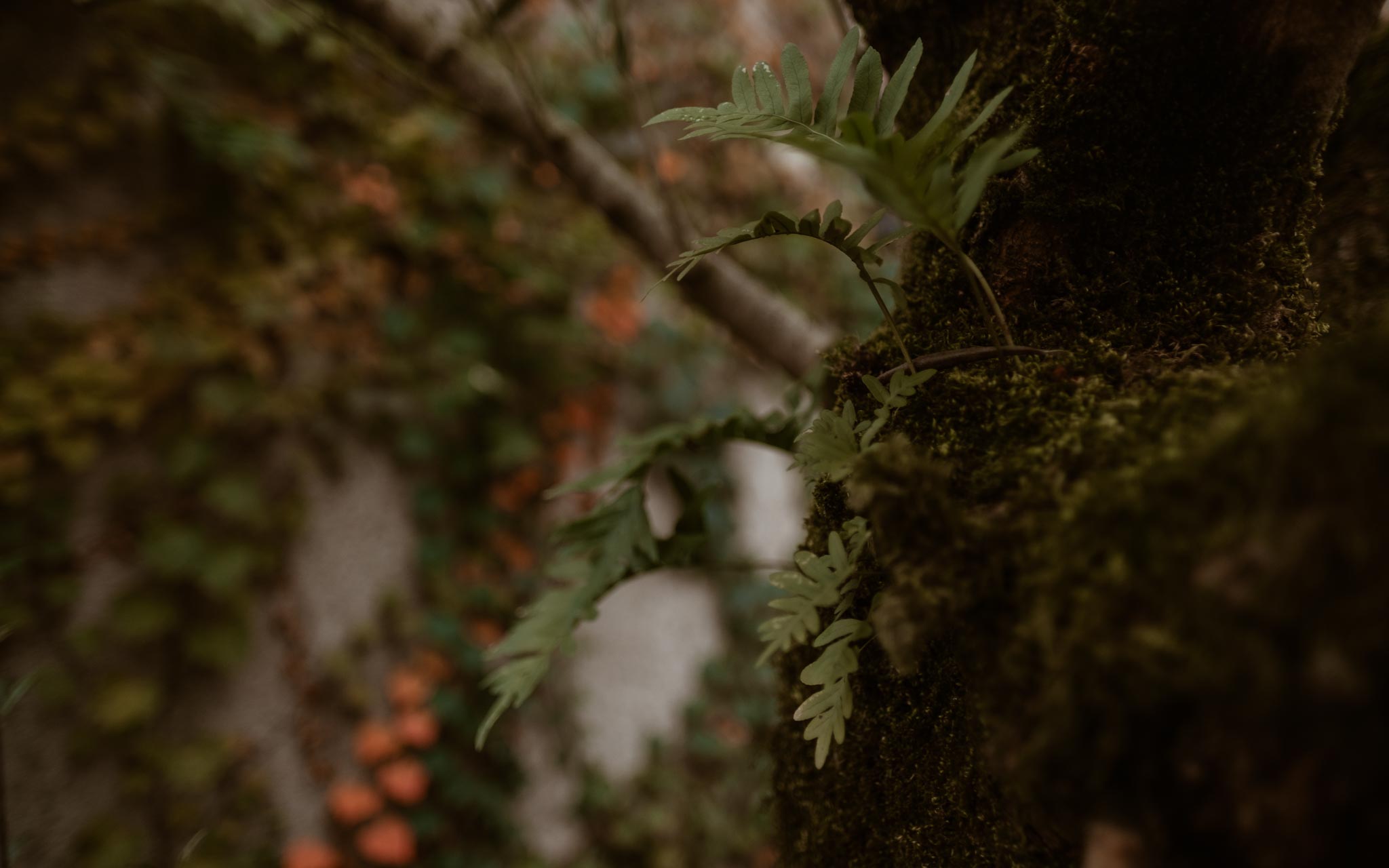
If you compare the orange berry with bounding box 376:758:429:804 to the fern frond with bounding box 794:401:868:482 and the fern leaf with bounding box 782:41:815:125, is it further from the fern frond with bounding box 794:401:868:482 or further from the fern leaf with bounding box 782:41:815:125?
the fern leaf with bounding box 782:41:815:125

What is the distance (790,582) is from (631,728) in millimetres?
2964

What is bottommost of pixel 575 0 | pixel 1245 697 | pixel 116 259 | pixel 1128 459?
pixel 116 259

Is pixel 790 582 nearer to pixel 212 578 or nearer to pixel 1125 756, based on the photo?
pixel 1125 756

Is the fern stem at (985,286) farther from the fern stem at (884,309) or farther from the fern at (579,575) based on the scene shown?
the fern at (579,575)

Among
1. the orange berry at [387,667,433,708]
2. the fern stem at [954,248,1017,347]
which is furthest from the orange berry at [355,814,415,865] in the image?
the fern stem at [954,248,1017,347]

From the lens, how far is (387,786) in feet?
8.16

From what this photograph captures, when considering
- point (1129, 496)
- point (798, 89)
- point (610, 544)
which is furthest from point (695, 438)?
point (1129, 496)

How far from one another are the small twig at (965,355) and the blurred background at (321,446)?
66cm

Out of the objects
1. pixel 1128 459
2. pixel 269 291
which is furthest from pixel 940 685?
pixel 269 291

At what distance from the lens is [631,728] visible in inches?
130

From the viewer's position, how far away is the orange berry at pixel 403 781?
2471 mm

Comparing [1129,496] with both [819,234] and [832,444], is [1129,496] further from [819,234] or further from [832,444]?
[819,234]

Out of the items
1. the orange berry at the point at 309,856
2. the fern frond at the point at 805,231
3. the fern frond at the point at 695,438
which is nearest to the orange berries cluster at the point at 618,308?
the fern frond at the point at 695,438

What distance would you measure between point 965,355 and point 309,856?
2920 millimetres
